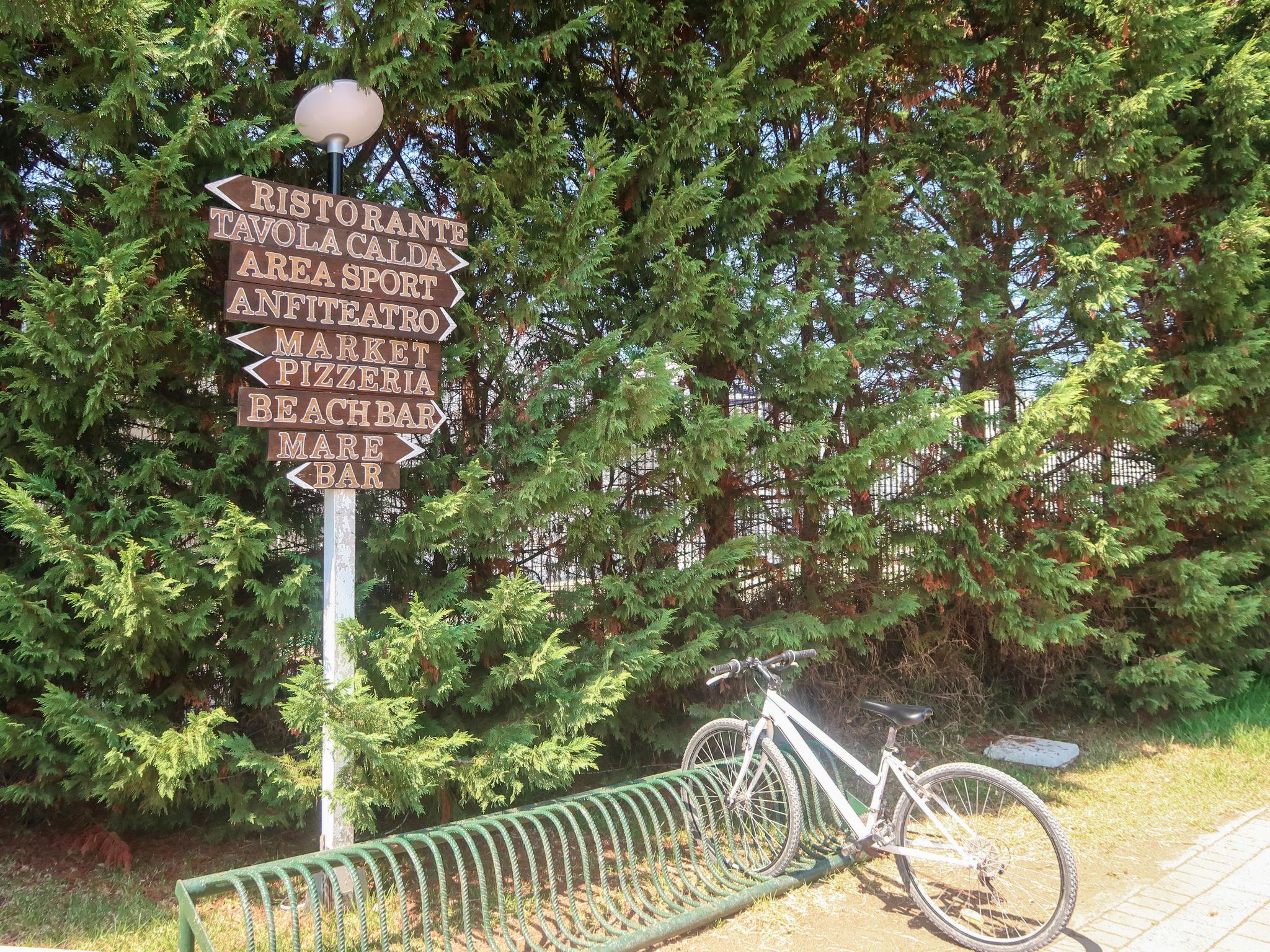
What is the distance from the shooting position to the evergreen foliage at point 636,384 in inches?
140

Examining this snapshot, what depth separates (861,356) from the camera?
16.5ft

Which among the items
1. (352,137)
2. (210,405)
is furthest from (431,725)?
(352,137)

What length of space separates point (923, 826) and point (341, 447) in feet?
10.0

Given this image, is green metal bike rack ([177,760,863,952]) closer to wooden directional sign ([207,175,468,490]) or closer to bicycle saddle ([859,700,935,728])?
bicycle saddle ([859,700,935,728])

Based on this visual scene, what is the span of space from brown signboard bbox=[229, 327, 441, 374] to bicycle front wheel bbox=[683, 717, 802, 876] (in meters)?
2.36

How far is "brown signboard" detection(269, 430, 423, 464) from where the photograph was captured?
352cm

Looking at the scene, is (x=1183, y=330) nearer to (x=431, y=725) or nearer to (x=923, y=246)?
(x=923, y=246)

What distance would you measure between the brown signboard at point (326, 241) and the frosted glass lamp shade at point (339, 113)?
0.43 meters

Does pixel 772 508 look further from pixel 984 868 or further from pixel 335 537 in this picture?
pixel 335 537

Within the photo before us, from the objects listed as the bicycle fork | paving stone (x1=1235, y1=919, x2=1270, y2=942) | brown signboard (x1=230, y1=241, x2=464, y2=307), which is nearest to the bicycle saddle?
the bicycle fork

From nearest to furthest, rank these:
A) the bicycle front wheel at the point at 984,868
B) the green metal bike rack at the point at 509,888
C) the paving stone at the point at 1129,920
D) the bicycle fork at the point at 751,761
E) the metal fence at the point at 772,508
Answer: the green metal bike rack at the point at 509,888 < the bicycle front wheel at the point at 984,868 < the paving stone at the point at 1129,920 < the bicycle fork at the point at 751,761 < the metal fence at the point at 772,508

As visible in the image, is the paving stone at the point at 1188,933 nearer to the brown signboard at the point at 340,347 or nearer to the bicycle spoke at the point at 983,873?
the bicycle spoke at the point at 983,873

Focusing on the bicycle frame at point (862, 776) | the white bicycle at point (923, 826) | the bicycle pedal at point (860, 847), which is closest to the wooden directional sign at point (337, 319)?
the white bicycle at point (923, 826)

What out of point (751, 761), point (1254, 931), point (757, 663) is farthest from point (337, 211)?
point (1254, 931)
